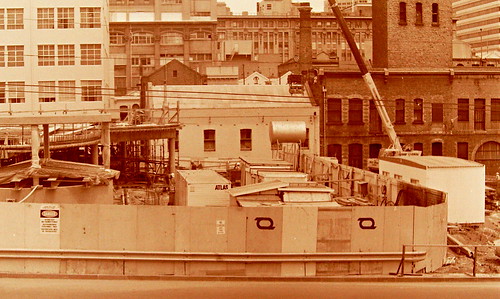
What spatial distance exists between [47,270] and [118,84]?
97.9m

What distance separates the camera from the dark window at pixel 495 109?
2392 inches

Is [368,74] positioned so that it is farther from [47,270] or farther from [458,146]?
[47,270]

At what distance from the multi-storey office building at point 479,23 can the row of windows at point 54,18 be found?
92367 millimetres

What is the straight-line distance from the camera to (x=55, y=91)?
67.4m

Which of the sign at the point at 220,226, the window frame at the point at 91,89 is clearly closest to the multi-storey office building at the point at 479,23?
the window frame at the point at 91,89

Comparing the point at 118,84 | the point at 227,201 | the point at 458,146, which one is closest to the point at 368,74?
the point at 458,146

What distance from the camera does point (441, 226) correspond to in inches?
1012

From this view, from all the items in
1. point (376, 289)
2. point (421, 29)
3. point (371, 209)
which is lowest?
point (376, 289)

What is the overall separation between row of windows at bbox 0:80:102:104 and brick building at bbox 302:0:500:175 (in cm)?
2160

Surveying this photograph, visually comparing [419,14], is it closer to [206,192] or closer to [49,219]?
[206,192]

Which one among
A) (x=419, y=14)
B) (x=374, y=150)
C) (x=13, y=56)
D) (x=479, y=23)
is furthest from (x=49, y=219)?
(x=479, y=23)

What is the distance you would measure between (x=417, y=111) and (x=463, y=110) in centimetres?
375

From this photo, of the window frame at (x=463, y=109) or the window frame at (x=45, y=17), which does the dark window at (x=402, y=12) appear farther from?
the window frame at (x=45, y=17)

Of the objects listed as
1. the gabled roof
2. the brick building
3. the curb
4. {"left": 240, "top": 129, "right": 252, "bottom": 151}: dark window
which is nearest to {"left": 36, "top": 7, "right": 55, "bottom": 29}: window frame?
{"left": 240, "top": 129, "right": 252, "bottom": 151}: dark window
